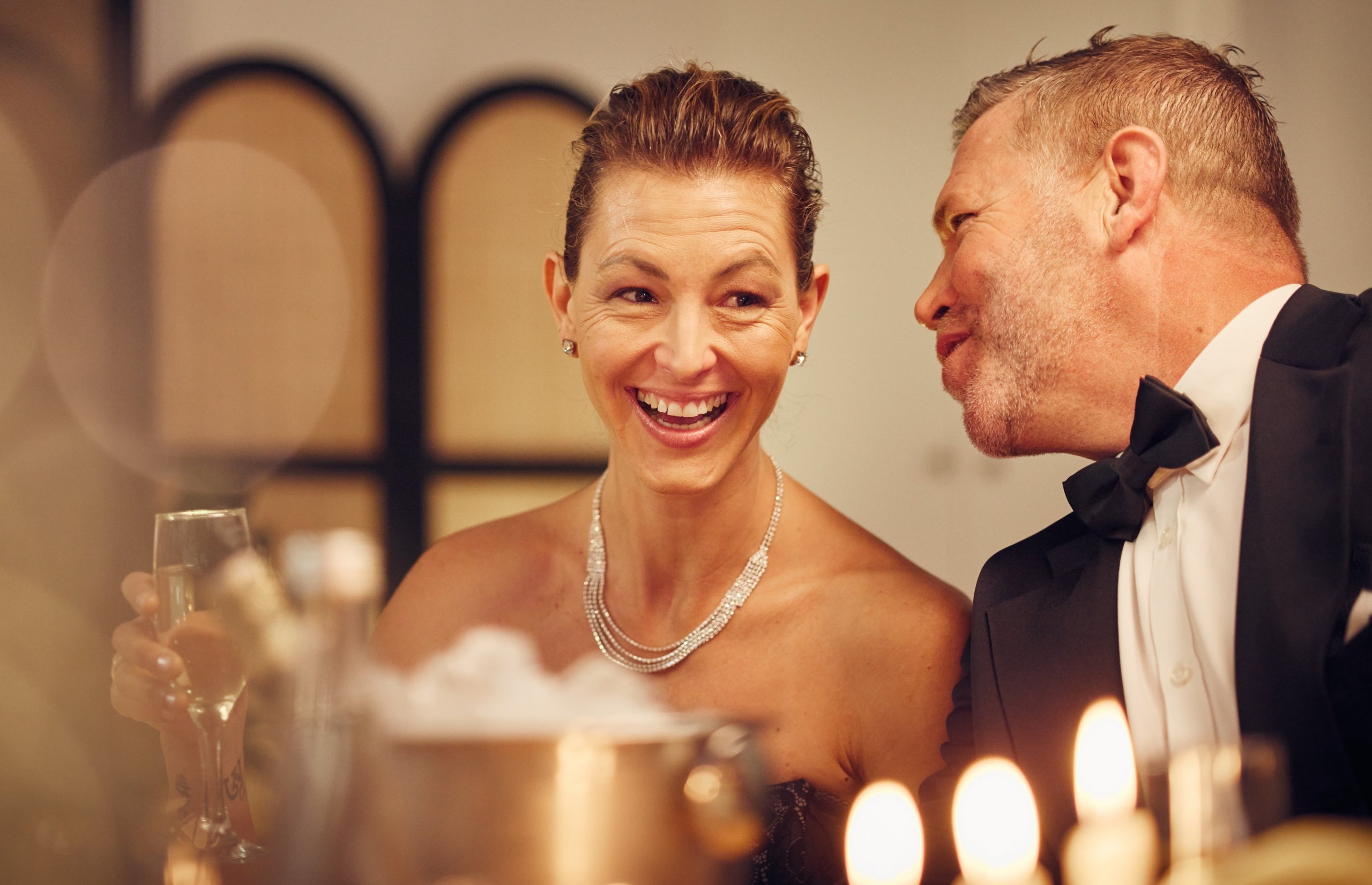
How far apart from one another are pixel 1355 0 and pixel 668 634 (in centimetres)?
186

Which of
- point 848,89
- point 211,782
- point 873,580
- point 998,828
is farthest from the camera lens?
point 848,89

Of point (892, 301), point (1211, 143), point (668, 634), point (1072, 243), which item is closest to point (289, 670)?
point (668, 634)

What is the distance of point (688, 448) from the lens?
1.46 metres

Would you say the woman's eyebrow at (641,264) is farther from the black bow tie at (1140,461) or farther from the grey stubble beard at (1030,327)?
the black bow tie at (1140,461)

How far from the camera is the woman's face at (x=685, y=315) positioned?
4.62 ft

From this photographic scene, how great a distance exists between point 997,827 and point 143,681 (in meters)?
1.02

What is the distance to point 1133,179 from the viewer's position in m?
1.34

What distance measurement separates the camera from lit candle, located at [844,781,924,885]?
1.84 ft

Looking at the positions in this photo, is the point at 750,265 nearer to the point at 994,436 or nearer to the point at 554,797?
the point at 994,436

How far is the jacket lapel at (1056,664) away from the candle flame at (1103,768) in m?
0.52

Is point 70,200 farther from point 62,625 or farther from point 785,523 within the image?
point 785,523

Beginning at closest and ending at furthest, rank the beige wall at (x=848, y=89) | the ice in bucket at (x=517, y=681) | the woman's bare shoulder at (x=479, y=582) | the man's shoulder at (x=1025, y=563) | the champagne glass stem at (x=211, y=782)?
the champagne glass stem at (x=211, y=782) → the man's shoulder at (x=1025, y=563) → the ice in bucket at (x=517, y=681) → the woman's bare shoulder at (x=479, y=582) → the beige wall at (x=848, y=89)

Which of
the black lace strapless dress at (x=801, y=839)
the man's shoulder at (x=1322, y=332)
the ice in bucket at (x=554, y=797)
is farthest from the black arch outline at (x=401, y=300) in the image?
the ice in bucket at (x=554, y=797)

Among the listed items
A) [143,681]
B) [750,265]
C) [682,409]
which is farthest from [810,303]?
[143,681]
